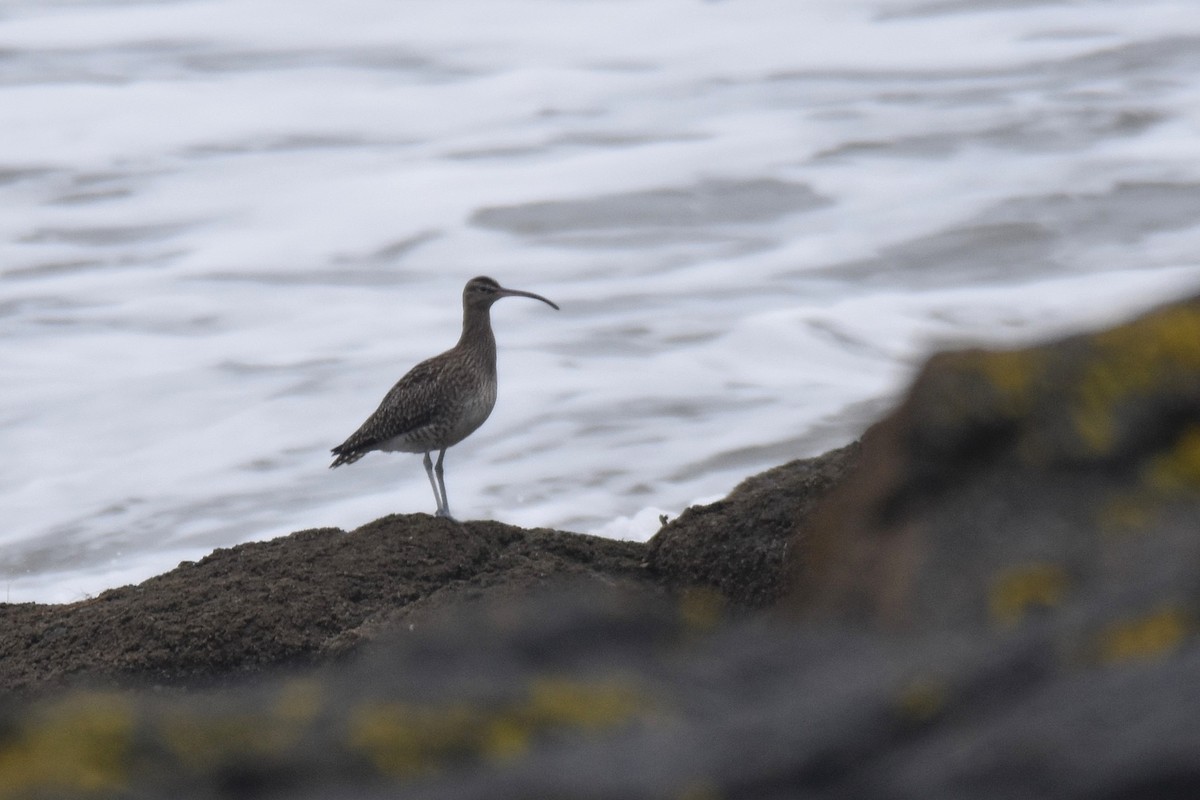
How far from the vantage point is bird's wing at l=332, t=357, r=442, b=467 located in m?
11.9

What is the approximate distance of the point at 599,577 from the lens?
23.4ft

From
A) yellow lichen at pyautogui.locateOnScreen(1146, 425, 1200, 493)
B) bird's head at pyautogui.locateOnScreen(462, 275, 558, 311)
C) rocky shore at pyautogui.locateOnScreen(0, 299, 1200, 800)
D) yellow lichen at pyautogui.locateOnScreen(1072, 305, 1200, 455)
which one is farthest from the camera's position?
bird's head at pyautogui.locateOnScreen(462, 275, 558, 311)

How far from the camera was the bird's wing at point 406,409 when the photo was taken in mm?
11930

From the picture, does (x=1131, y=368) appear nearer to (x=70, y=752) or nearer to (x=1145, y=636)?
(x=1145, y=636)

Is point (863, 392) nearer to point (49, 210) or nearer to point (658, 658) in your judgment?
point (49, 210)

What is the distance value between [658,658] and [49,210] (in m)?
26.6

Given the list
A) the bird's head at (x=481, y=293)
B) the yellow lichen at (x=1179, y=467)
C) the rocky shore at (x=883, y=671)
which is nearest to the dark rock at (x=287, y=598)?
the rocky shore at (x=883, y=671)

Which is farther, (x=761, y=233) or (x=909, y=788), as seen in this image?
(x=761, y=233)

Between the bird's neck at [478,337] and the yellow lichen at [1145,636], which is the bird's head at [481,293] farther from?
the yellow lichen at [1145,636]

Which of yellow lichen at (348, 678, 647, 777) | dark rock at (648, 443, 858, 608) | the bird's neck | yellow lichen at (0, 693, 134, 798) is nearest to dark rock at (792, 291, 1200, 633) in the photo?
yellow lichen at (348, 678, 647, 777)

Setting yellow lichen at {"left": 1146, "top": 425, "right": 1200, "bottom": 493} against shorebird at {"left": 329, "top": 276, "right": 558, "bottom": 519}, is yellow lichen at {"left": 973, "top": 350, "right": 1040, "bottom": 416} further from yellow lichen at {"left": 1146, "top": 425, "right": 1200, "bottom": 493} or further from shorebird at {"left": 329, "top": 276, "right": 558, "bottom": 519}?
shorebird at {"left": 329, "top": 276, "right": 558, "bottom": 519}

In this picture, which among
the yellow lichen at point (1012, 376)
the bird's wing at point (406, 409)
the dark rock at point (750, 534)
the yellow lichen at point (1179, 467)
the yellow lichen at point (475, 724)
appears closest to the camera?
the yellow lichen at point (475, 724)

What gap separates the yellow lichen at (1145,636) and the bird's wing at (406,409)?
31.9 feet

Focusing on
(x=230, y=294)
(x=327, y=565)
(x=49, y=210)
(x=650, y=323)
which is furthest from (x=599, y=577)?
(x=49, y=210)
